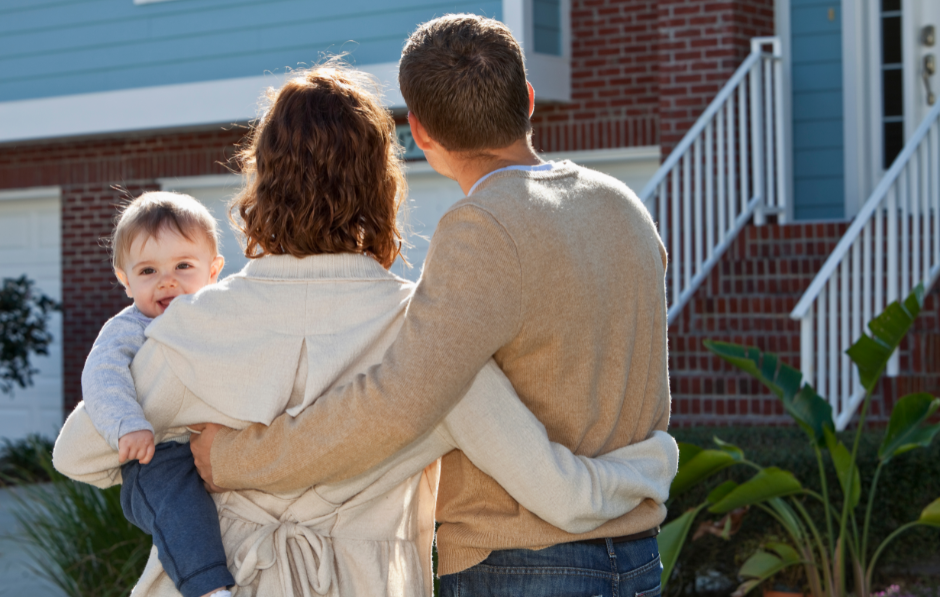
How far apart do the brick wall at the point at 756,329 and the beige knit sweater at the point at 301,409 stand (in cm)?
492

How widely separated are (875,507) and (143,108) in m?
7.14

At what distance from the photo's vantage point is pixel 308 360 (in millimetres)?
1848

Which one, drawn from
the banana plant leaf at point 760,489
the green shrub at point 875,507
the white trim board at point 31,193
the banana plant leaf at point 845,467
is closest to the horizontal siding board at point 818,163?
the green shrub at point 875,507

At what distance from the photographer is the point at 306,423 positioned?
1.77 m

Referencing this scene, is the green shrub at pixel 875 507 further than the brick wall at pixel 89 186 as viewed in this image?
No

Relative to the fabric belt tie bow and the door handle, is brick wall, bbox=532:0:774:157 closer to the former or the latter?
the door handle

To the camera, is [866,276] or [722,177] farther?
[722,177]

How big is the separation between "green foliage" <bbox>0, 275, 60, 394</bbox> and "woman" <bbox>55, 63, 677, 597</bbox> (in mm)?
8274

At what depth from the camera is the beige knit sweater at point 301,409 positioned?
1.83 meters

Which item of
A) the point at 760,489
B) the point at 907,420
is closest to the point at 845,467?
the point at 907,420

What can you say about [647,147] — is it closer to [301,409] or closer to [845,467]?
[845,467]

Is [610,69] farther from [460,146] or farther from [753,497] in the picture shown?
[460,146]

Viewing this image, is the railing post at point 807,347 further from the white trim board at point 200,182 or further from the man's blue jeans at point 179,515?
the white trim board at point 200,182

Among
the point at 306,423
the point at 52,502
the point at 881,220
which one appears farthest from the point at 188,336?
the point at 881,220
